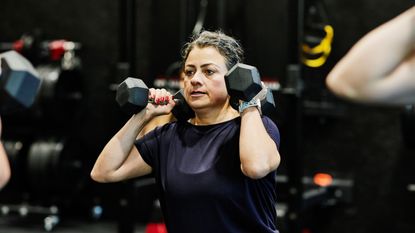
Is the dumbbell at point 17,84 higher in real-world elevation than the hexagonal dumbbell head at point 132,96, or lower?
higher

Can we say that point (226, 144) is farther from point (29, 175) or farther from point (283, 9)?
point (29, 175)

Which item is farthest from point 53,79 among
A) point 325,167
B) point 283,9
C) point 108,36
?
point 325,167

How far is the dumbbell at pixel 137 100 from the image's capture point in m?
2.40

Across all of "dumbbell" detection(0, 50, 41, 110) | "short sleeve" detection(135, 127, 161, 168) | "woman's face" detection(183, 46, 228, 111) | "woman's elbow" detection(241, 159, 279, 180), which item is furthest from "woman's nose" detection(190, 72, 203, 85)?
"dumbbell" detection(0, 50, 41, 110)

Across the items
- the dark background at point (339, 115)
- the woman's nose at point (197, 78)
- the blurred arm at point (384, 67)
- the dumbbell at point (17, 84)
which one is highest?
the blurred arm at point (384, 67)

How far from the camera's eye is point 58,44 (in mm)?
5895

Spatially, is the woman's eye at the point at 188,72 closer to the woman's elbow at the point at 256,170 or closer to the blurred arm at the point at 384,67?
the woman's elbow at the point at 256,170

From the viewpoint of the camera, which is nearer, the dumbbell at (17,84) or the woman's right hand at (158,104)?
the dumbbell at (17,84)

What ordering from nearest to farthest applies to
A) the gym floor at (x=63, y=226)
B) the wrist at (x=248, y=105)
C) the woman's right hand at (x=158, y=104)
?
1. the wrist at (x=248, y=105)
2. the woman's right hand at (x=158, y=104)
3. the gym floor at (x=63, y=226)

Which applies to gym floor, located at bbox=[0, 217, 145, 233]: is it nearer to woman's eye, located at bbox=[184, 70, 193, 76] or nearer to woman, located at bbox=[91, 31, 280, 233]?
woman, located at bbox=[91, 31, 280, 233]

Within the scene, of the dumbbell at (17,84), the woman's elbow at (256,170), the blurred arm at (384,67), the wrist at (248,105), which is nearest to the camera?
the blurred arm at (384,67)

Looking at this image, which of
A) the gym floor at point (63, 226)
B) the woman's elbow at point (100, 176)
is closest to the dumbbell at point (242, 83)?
the woman's elbow at point (100, 176)

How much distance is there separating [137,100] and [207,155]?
0.35 meters

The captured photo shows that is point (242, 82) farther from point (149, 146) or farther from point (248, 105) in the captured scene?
point (149, 146)
